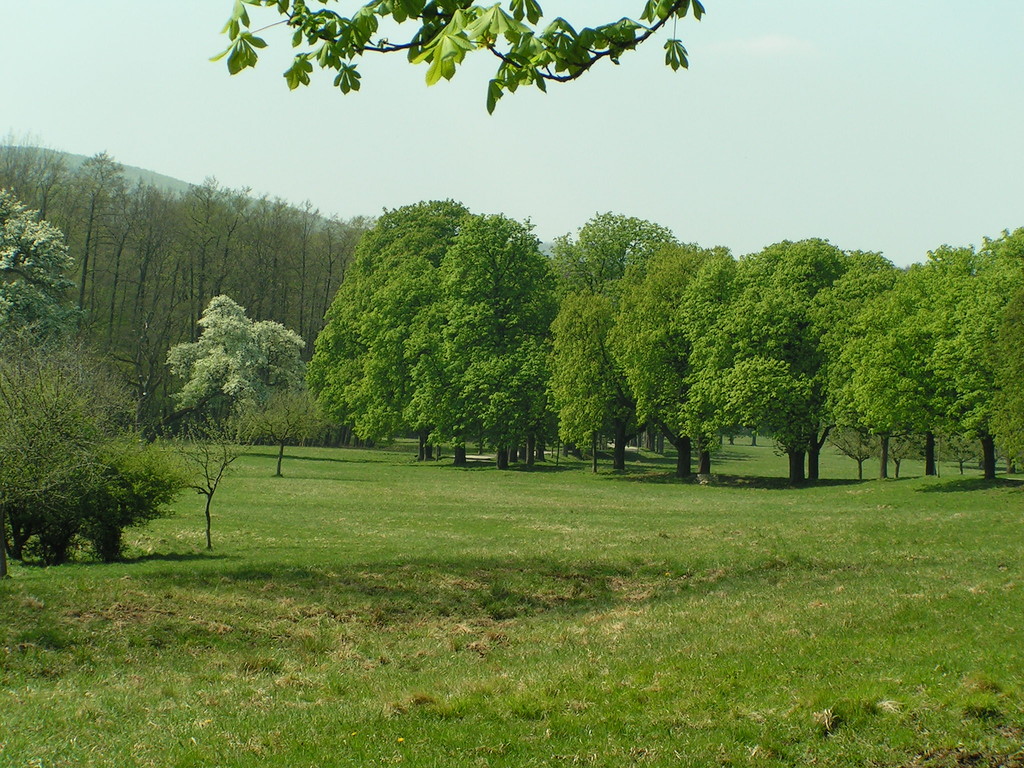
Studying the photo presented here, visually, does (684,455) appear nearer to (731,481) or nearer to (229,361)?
(731,481)

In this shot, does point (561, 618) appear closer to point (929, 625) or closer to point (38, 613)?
point (929, 625)

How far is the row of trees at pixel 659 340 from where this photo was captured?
152 feet

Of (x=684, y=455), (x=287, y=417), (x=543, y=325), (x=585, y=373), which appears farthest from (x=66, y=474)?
(x=543, y=325)

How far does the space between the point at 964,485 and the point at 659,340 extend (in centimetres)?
2133

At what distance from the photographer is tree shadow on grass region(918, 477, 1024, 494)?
141ft

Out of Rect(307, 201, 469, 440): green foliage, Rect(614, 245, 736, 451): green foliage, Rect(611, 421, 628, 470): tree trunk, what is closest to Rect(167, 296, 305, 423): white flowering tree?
Rect(307, 201, 469, 440): green foliage

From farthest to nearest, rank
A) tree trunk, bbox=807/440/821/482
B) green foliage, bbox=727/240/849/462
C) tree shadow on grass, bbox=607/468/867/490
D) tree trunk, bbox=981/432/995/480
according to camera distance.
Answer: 1. tree trunk, bbox=807/440/821/482
2. tree shadow on grass, bbox=607/468/867/490
3. green foliage, bbox=727/240/849/462
4. tree trunk, bbox=981/432/995/480

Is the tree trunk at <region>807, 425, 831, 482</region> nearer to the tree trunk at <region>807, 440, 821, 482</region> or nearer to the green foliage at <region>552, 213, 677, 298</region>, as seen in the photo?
the tree trunk at <region>807, 440, 821, 482</region>

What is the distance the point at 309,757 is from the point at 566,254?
66214mm

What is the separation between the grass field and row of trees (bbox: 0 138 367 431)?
67.2 meters

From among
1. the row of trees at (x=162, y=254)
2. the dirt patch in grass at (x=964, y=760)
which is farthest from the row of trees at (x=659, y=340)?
the dirt patch in grass at (x=964, y=760)

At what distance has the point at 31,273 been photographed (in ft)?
181

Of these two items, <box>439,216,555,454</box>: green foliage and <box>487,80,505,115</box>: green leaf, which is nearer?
<box>487,80,505,115</box>: green leaf

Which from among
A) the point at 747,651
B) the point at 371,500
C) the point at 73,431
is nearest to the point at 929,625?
the point at 747,651
